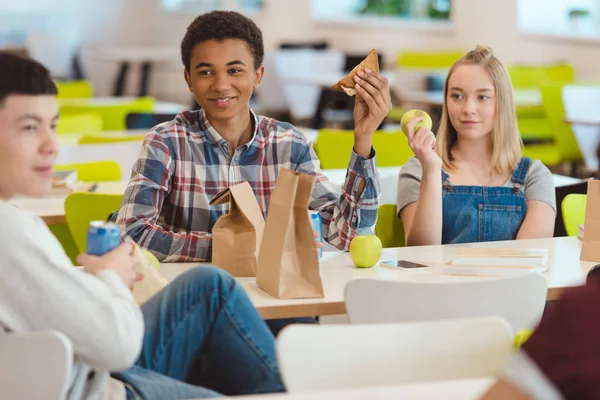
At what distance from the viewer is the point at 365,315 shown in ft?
6.94

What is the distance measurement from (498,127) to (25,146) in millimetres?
1803

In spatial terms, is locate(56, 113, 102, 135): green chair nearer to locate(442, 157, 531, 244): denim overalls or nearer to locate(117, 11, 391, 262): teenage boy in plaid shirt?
locate(117, 11, 391, 262): teenage boy in plaid shirt

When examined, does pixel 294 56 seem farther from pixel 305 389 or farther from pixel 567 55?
pixel 305 389

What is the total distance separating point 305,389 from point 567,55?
25.0ft

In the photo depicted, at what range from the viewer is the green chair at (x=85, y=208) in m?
3.39

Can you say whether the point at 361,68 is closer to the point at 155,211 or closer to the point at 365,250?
the point at 365,250

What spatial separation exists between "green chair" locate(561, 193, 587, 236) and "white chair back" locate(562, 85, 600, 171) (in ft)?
10.6

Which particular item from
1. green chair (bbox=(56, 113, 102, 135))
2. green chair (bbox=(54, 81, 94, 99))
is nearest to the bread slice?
green chair (bbox=(56, 113, 102, 135))

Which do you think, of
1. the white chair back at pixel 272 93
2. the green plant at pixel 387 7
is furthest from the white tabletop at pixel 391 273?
the green plant at pixel 387 7

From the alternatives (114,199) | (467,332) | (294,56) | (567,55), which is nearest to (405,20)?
(294,56)

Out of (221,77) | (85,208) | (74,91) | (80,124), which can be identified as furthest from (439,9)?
(221,77)

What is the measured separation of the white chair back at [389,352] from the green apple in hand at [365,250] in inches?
34.2

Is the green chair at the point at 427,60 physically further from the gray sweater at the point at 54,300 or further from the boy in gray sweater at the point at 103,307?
the gray sweater at the point at 54,300

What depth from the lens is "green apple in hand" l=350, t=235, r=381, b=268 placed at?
8.68 ft
